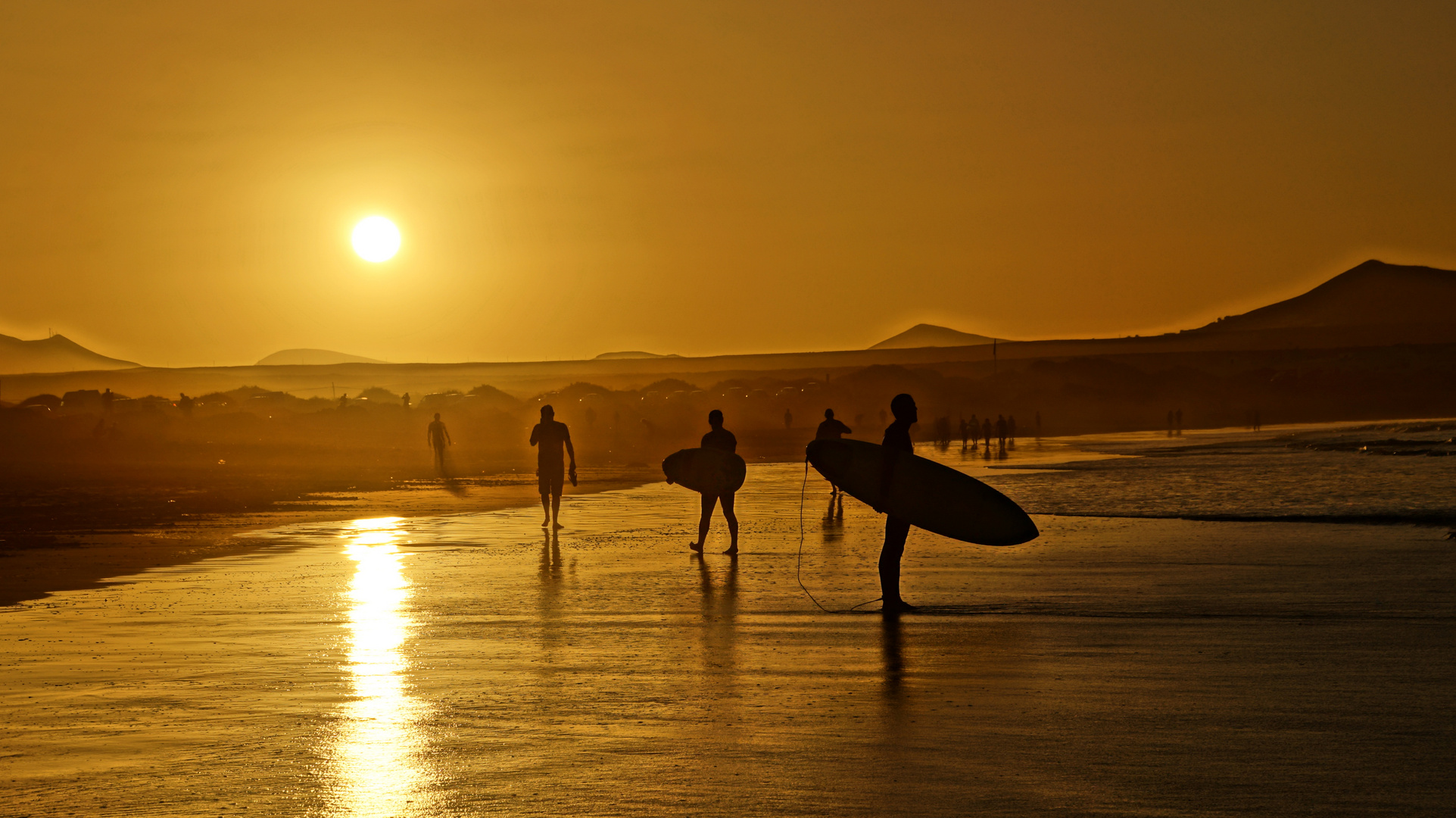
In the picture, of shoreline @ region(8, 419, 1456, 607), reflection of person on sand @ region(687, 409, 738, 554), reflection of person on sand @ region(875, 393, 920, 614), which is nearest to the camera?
reflection of person on sand @ region(875, 393, 920, 614)

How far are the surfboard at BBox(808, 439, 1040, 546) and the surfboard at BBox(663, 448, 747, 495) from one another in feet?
9.42

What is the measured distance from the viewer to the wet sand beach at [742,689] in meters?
6.35

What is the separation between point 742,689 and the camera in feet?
28.8

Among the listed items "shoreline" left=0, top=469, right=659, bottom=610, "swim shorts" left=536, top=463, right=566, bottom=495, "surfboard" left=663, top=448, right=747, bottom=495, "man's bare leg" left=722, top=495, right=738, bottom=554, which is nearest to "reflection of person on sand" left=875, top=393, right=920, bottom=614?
"man's bare leg" left=722, top=495, right=738, bottom=554

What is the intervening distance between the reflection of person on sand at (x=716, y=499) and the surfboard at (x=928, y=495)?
8.97ft

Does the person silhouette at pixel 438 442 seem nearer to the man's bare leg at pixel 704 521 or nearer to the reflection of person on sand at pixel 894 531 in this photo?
the man's bare leg at pixel 704 521

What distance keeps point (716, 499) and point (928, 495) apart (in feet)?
16.9

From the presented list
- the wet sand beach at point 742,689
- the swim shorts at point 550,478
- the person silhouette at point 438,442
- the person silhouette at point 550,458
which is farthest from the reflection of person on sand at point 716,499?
the person silhouette at point 438,442

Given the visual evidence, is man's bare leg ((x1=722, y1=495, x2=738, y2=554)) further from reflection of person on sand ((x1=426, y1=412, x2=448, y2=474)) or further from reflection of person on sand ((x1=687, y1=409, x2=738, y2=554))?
reflection of person on sand ((x1=426, y1=412, x2=448, y2=474))

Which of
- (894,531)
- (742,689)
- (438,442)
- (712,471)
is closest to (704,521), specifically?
(712,471)

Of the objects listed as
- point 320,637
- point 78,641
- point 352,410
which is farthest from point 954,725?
point 352,410

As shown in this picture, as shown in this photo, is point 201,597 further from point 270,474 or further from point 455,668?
point 270,474

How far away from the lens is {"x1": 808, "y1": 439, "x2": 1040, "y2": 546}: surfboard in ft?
44.3

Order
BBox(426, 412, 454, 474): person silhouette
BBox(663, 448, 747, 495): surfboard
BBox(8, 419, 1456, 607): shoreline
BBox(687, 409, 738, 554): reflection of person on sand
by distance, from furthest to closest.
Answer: BBox(426, 412, 454, 474): person silhouette
BBox(663, 448, 747, 495): surfboard
BBox(687, 409, 738, 554): reflection of person on sand
BBox(8, 419, 1456, 607): shoreline
